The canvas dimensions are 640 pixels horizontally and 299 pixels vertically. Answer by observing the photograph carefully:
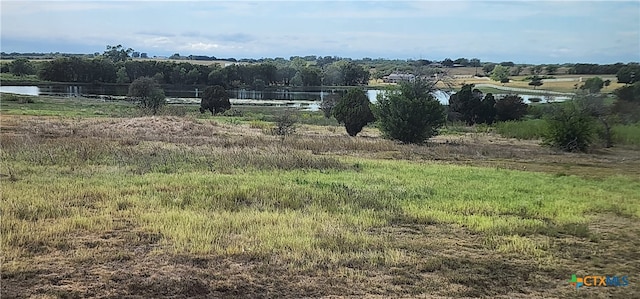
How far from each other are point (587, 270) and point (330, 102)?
175 feet

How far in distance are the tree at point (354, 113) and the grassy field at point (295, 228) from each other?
19180mm

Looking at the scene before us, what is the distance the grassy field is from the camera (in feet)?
21.6

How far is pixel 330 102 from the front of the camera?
60.4 metres

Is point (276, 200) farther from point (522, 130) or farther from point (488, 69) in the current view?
point (488, 69)

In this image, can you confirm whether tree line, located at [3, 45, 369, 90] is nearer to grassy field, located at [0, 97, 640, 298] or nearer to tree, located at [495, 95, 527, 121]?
tree, located at [495, 95, 527, 121]

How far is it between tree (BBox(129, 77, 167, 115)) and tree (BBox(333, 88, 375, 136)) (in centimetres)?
1595

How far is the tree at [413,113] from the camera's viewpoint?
3228 centimetres

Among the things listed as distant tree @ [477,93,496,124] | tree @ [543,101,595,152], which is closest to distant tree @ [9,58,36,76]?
distant tree @ [477,93,496,124]

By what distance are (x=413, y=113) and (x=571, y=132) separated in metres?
9.59

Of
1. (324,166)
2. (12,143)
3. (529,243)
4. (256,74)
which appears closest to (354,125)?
(324,166)

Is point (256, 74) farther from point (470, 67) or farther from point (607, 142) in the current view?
point (607, 142)

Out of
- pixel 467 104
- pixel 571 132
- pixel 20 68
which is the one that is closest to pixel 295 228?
pixel 571 132

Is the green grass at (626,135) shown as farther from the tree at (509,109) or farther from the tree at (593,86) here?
the tree at (509,109)

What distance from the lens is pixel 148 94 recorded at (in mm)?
55875
